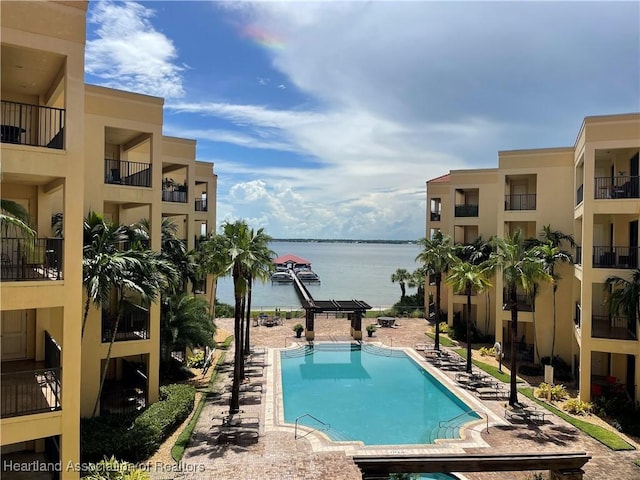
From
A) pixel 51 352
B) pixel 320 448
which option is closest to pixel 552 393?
pixel 320 448

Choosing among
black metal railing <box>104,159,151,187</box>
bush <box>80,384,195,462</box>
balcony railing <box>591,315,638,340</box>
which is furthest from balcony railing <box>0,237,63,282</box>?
balcony railing <box>591,315,638,340</box>

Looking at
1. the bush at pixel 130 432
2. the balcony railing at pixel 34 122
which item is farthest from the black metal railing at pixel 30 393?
the balcony railing at pixel 34 122

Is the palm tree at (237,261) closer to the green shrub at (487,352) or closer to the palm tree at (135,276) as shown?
the palm tree at (135,276)

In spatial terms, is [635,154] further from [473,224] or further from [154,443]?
[154,443]

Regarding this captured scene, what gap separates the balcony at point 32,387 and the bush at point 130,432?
2.56 meters

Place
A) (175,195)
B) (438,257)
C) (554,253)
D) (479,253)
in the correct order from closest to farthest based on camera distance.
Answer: (554,253) < (175,195) < (438,257) < (479,253)

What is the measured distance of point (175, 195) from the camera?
2625cm

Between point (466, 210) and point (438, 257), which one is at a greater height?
point (466, 210)

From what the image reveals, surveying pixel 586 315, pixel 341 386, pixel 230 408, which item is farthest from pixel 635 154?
pixel 230 408

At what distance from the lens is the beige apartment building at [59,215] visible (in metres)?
10.5

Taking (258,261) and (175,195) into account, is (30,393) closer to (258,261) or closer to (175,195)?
(258,261)

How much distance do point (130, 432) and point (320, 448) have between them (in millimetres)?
6186

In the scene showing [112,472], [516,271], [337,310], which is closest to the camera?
[112,472]

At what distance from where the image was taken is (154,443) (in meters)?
14.4
